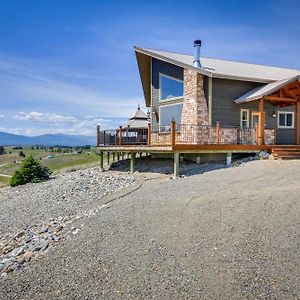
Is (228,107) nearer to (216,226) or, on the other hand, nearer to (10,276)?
(216,226)

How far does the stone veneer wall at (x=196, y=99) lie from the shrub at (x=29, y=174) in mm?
8660

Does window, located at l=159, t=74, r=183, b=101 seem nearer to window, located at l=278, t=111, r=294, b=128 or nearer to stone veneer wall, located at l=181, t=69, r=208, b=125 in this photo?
stone veneer wall, located at l=181, t=69, r=208, b=125

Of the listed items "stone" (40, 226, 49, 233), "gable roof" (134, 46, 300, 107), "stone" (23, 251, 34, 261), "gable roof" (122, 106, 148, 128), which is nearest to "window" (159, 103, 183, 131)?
"gable roof" (122, 106, 148, 128)

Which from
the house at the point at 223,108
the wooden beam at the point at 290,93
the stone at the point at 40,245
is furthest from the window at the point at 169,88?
the stone at the point at 40,245

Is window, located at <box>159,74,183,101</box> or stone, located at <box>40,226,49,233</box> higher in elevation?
window, located at <box>159,74,183,101</box>

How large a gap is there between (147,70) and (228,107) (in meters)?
6.40

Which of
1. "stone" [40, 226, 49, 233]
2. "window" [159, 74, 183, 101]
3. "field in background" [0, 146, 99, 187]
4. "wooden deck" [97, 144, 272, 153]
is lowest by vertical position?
"field in background" [0, 146, 99, 187]

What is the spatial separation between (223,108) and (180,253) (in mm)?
10713

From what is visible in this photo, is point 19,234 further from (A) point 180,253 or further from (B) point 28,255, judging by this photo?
(A) point 180,253

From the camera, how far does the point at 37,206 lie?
11.3 metres

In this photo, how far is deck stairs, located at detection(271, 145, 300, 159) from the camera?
1356 cm

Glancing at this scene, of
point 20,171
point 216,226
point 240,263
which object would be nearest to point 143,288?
point 240,263

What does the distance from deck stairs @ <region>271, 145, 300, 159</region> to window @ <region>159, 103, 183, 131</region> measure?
4.78 m

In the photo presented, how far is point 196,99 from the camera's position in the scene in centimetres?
1491
